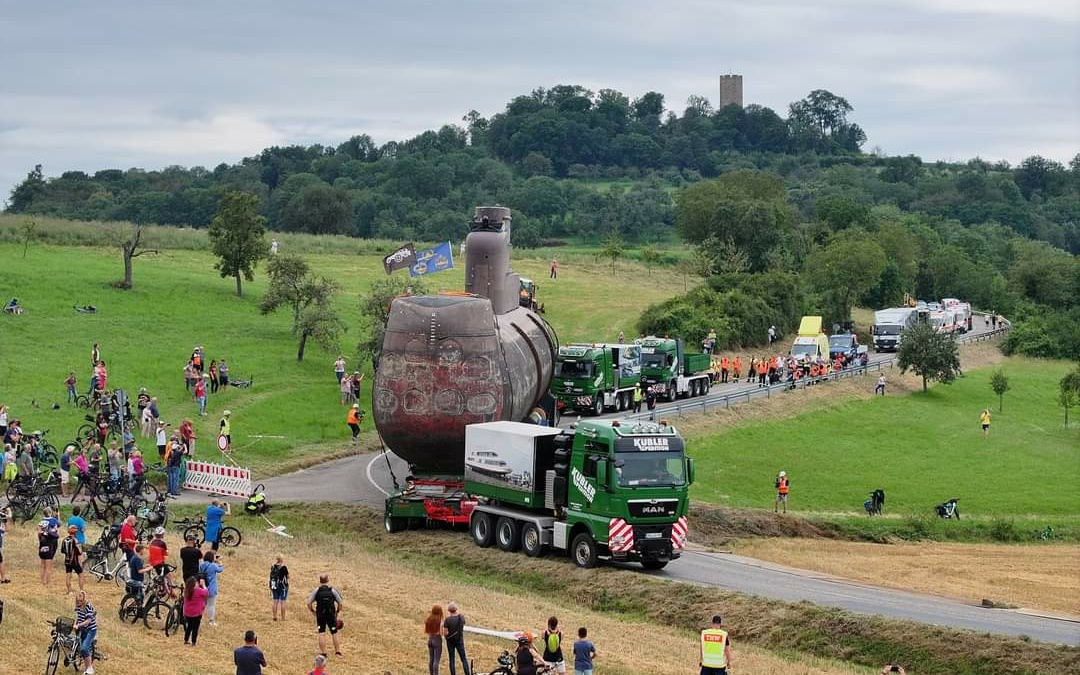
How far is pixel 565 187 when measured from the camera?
186m

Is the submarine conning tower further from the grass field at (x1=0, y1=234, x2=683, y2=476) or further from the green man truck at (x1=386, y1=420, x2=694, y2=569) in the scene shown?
the green man truck at (x1=386, y1=420, x2=694, y2=569)

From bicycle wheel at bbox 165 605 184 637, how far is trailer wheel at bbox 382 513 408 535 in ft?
41.4

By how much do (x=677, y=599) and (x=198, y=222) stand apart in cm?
12837

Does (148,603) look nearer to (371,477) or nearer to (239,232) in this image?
(371,477)

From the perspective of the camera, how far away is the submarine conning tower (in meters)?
45.1

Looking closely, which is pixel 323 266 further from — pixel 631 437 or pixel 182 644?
pixel 182 644

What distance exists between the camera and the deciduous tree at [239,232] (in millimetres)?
70000

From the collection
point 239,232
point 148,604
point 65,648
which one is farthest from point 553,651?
point 239,232

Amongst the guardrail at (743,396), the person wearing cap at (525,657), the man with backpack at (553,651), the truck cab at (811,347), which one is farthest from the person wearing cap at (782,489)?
the truck cab at (811,347)

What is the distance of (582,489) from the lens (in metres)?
32.6

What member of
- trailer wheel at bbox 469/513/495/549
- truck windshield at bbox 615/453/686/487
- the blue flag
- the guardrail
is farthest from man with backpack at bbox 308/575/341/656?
the blue flag

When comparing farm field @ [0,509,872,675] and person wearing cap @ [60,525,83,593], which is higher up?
person wearing cap @ [60,525,83,593]

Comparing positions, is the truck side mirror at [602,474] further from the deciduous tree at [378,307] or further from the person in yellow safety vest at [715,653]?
the deciduous tree at [378,307]

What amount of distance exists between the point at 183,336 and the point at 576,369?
61.0ft
